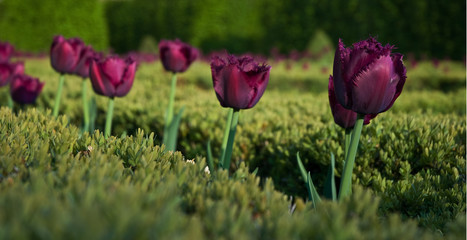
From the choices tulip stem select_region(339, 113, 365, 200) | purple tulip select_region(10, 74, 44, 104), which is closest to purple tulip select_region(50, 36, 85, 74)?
purple tulip select_region(10, 74, 44, 104)

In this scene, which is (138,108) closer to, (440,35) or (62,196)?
(62,196)

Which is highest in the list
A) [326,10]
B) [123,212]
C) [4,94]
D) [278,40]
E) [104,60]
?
[326,10]

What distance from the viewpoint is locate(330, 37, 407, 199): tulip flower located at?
6.61 ft

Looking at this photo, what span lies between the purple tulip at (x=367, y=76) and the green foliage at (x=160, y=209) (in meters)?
0.57

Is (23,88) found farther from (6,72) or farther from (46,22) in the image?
(46,22)

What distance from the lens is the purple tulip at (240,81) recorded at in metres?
Result: 2.43

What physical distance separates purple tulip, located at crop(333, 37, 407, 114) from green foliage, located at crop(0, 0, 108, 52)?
17452 millimetres

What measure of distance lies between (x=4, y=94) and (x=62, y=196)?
6.21 m

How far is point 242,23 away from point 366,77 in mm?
16097

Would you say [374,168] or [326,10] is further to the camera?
[326,10]

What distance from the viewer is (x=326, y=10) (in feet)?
49.0

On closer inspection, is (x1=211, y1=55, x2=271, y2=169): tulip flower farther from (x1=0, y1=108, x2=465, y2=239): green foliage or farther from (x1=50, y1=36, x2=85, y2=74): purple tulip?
(x1=50, y1=36, x2=85, y2=74): purple tulip

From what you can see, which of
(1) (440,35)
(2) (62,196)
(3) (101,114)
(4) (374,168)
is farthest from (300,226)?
(1) (440,35)

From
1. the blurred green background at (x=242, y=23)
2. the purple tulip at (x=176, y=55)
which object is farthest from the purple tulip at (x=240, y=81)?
the blurred green background at (x=242, y=23)
